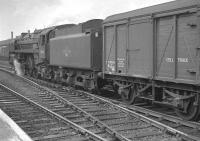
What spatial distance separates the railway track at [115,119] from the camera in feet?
24.1

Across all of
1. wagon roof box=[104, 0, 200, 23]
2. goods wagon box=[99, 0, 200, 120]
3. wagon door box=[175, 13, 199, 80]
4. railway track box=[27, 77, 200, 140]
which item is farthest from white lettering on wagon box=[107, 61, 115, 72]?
wagon door box=[175, 13, 199, 80]

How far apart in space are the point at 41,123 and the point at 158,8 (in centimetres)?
477

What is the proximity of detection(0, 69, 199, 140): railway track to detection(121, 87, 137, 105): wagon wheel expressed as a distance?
84 cm

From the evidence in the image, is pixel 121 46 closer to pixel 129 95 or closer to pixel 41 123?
pixel 129 95

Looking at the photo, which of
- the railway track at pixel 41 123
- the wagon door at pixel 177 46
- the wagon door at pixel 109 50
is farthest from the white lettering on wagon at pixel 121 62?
the railway track at pixel 41 123

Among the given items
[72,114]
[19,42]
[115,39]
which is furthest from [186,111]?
[19,42]

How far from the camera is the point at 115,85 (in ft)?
41.4

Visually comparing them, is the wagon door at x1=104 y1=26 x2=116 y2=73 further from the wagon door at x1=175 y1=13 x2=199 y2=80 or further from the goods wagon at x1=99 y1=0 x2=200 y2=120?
the wagon door at x1=175 y1=13 x2=199 y2=80

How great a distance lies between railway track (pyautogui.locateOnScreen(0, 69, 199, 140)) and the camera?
7.33 meters

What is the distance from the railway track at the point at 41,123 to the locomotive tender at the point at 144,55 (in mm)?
2986

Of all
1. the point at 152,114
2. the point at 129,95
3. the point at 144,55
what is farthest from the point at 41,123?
the point at 129,95

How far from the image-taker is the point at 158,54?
31.8ft

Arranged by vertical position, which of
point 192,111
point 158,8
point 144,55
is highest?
point 158,8

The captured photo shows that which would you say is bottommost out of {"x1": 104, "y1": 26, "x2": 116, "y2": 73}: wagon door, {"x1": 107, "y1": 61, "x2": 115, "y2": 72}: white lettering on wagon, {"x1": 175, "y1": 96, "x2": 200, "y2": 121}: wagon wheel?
{"x1": 175, "y1": 96, "x2": 200, "y2": 121}: wagon wheel
